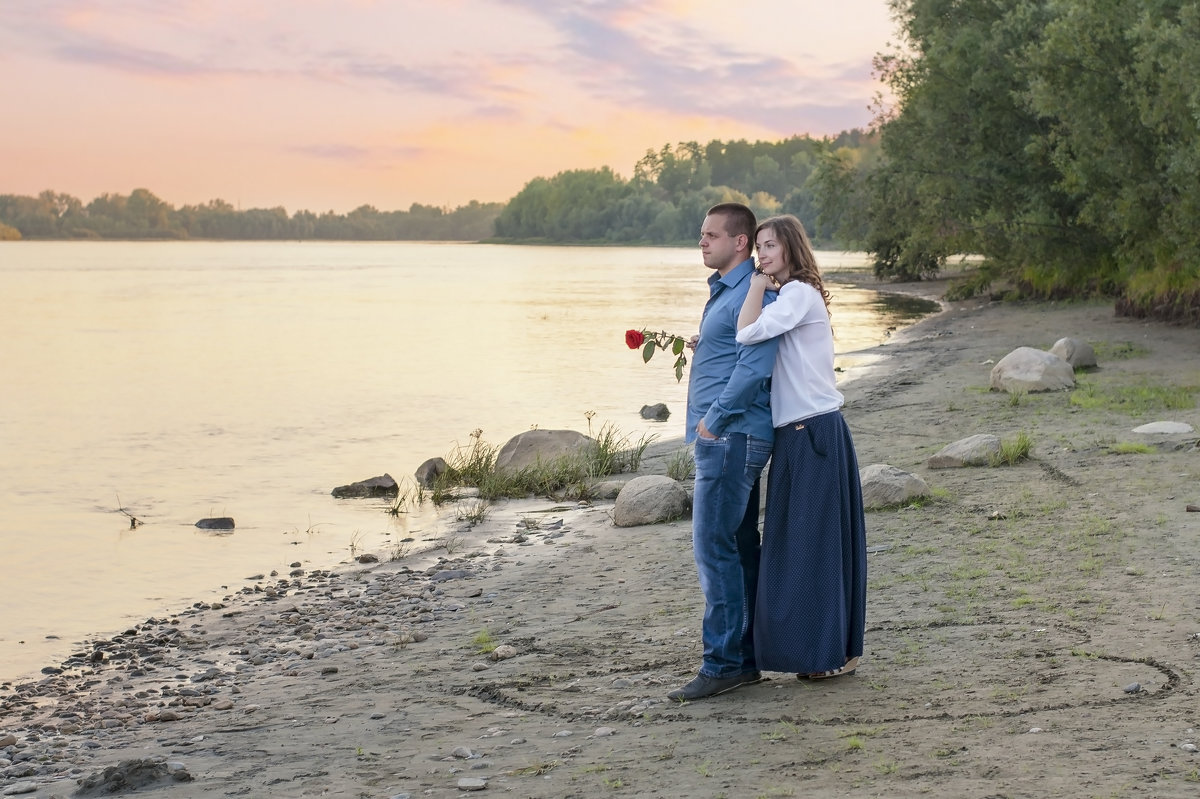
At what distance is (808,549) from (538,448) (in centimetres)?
905

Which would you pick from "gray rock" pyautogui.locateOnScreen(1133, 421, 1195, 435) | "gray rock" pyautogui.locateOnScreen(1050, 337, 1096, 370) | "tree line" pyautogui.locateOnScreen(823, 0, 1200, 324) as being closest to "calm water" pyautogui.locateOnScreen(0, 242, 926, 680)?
"tree line" pyautogui.locateOnScreen(823, 0, 1200, 324)

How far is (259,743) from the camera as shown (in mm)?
6066

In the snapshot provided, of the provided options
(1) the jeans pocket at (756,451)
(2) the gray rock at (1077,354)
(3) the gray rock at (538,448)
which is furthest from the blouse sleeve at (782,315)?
(2) the gray rock at (1077,354)

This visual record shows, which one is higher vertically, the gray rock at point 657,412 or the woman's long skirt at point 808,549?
the woman's long skirt at point 808,549

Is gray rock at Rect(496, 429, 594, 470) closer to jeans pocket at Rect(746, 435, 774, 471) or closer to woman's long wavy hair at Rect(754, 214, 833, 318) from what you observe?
jeans pocket at Rect(746, 435, 774, 471)

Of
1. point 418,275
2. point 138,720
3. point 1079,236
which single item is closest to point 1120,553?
point 138,720

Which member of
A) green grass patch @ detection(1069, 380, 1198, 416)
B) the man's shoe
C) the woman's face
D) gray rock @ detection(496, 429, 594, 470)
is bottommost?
gray rock @ detection(496, 429, 594, 470)

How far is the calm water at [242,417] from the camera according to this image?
37.3 feet

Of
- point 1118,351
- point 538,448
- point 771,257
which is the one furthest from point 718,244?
point 1118,351

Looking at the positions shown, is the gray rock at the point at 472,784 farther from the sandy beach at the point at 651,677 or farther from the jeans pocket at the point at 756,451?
the jeans pocket at the point at 756,451

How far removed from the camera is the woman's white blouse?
5641mm

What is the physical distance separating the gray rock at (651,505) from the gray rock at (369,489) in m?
4.06

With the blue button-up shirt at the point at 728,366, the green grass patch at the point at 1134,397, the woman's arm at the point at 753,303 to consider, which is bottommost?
the green grass patch at the point at 1134,397

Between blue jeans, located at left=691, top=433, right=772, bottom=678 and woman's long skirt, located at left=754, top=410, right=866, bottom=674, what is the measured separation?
103 mm
